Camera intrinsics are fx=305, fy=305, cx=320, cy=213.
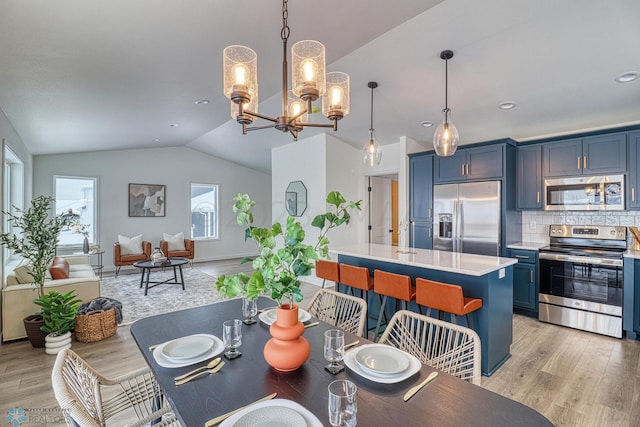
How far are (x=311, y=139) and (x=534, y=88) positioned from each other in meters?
3.47

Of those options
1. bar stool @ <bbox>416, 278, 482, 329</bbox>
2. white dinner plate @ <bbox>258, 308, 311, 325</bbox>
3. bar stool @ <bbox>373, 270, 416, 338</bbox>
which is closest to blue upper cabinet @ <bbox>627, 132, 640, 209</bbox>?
bar stool @ <bbox>416, 278, 482, 329</bbox>

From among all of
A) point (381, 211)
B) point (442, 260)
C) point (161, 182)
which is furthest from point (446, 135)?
point (161, 182)

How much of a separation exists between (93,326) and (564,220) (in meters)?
5.78

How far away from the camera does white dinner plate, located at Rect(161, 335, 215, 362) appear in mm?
1310

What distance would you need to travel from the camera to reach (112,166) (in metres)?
6.79

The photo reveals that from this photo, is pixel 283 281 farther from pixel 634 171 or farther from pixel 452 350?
pixel 634 171

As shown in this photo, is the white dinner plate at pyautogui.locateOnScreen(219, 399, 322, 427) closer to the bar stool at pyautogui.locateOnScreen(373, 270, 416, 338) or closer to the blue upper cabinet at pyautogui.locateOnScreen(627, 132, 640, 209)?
the bar stool at pyautogui.locateOnScreen(373, 270, 416, 338)

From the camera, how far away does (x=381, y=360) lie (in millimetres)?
1280

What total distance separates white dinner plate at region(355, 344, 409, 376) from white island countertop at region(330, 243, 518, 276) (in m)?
1.29

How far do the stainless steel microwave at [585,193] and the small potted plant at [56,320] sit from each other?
18.5 feet

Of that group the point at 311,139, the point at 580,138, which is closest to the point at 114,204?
the point at 311,139

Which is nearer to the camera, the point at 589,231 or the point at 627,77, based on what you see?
the point at 627,77

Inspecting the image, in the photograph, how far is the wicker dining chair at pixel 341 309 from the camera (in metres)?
1.88

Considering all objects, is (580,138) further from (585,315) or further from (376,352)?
(376,352)
